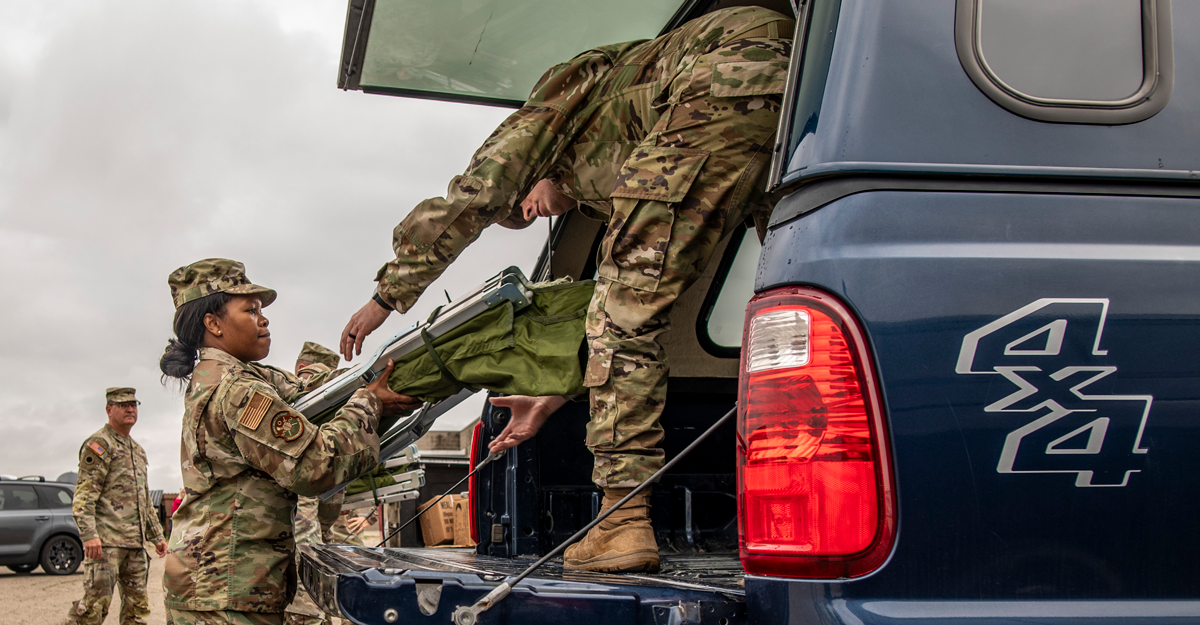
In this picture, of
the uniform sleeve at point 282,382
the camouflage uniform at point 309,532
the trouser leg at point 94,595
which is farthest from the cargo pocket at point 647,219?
the trouser leg at point 94,595

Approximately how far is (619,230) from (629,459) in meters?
0.55

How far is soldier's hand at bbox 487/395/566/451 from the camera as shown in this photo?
286cm

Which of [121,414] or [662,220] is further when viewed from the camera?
[121,414]

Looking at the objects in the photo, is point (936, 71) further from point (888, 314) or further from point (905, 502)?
point (905, 502)

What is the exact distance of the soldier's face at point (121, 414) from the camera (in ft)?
27.4

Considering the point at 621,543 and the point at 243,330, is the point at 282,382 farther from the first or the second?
the point at 621,543

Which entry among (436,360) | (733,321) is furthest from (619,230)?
(733,321)

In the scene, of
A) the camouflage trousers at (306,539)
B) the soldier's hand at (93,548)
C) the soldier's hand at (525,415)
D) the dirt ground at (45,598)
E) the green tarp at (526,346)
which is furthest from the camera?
the dirt ground at (45,598)

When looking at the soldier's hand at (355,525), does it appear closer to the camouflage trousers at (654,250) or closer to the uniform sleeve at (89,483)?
the uniform sleeve at (89,483)

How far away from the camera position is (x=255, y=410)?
282 cm

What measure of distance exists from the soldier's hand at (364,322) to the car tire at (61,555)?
45.0 ft

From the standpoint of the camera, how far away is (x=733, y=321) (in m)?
3.46

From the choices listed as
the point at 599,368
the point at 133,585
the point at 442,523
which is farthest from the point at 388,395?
the point at 133,585

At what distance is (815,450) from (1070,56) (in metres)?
0.83
